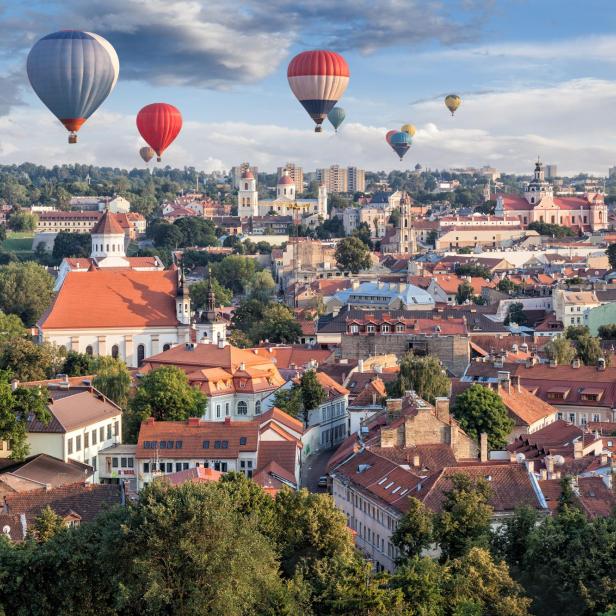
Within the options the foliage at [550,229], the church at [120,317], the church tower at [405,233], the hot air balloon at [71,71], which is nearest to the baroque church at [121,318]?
the church at [120,317]

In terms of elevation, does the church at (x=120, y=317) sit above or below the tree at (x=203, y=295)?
above

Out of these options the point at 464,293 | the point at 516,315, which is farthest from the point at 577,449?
the point at 464,293

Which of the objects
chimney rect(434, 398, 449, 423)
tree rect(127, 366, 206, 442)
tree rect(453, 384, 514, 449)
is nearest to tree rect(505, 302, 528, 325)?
tree rect(127, 366, 206, 442)

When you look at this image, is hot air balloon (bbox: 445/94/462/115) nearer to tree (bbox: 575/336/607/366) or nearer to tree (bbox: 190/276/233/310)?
tree (bbox: 190/276/233/310)

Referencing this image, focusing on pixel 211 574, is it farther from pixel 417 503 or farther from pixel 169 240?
pixel 169 240

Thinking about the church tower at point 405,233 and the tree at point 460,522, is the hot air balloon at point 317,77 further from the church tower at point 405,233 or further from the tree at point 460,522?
the church tower at point 405,233

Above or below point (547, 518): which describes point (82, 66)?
above

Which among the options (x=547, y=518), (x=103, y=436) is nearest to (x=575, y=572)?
(x=547, y=518)
